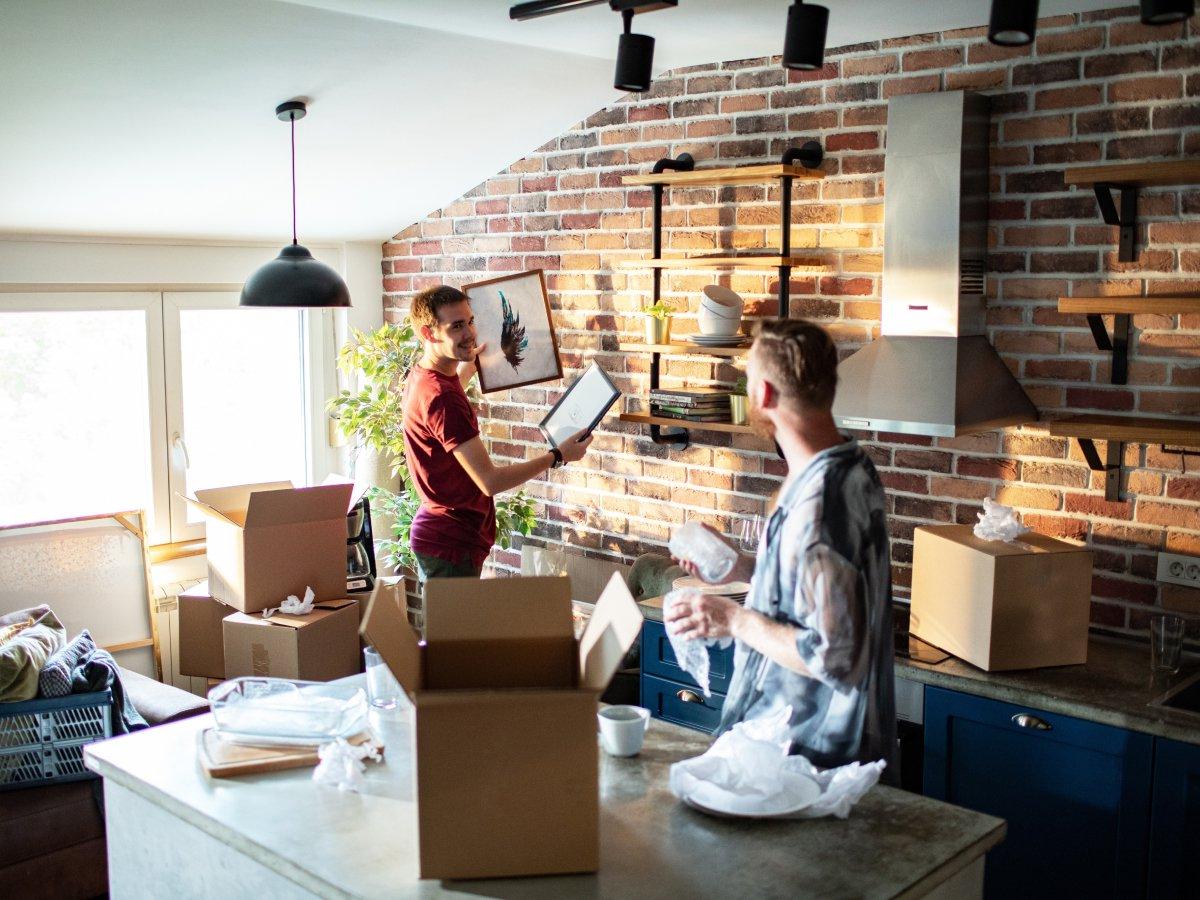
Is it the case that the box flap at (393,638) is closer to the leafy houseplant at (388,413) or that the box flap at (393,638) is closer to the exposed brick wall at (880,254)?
the exposed brick wall at (880,254)

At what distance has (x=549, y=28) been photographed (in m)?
3.57

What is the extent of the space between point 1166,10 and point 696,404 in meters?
2.02

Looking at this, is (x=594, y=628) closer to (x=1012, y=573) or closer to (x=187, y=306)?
(x=1012, y=573)

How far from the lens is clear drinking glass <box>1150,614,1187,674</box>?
2903mm

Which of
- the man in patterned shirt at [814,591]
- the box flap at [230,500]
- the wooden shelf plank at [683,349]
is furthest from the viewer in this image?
the box flap at [230,500]

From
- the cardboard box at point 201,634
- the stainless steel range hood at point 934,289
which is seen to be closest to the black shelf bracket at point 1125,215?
the stainless steel range hood at point 934,289

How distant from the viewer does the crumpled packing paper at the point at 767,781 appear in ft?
6.27

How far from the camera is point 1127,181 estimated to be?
9.75ft

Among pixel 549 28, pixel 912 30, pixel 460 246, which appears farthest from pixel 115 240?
pixel 912 30

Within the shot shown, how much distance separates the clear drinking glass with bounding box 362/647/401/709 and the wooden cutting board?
100 mm

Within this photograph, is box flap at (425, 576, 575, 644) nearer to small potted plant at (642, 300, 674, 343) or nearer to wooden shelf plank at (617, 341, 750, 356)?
wooden shelf plank at (617, 341, 750, 356)

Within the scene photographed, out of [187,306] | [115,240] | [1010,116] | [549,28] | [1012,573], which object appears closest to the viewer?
[1012,573]

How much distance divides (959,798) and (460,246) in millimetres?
2976

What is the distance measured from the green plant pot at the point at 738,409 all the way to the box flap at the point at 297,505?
4.55ft
